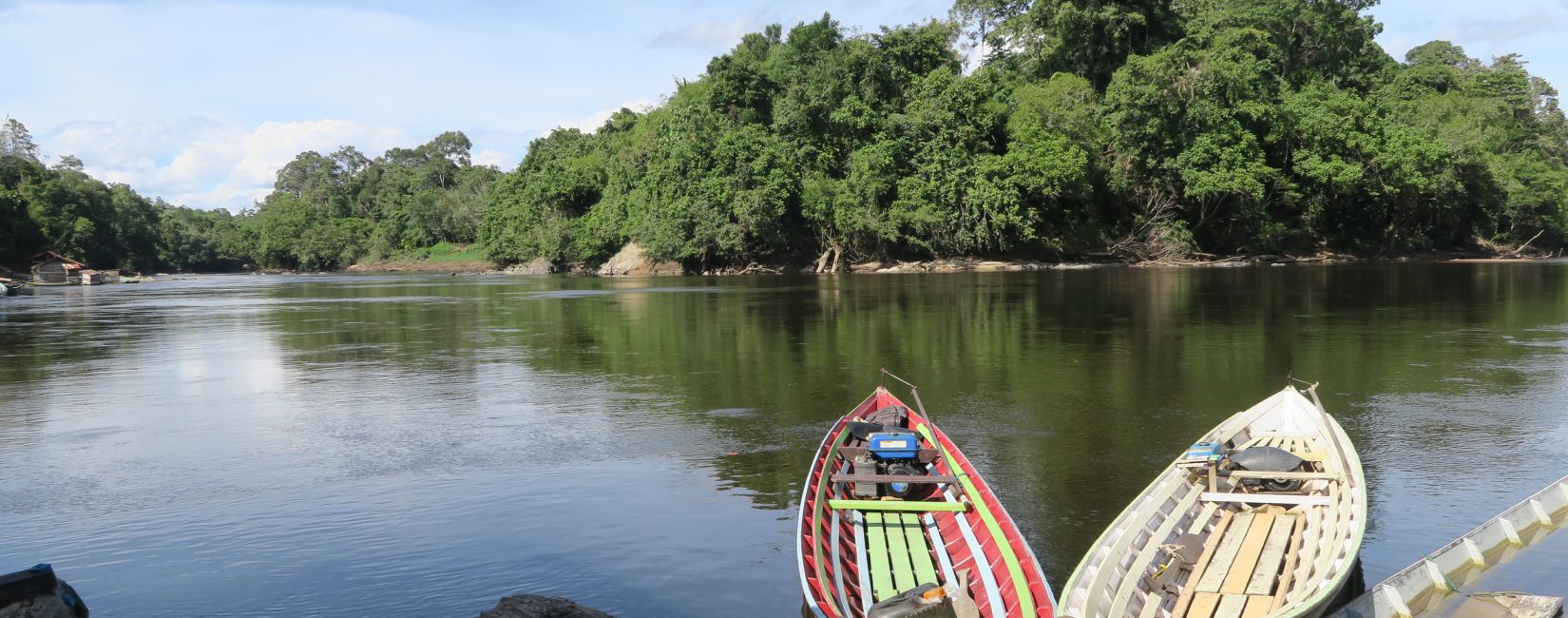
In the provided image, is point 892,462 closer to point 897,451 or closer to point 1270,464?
→ point 897,451

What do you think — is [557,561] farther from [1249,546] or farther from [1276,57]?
[1276,57]

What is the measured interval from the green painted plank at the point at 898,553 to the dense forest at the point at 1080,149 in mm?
60004

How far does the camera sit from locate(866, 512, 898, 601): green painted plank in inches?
314

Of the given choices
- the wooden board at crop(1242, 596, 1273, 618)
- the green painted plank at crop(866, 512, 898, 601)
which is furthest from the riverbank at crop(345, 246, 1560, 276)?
the wooden board at crop(1242, 596, 1273, 618)

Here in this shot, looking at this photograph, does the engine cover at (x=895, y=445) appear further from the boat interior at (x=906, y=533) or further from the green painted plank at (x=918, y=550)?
the green painted plank at (x=918, y=550)

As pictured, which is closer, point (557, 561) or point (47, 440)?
point (557, 561)

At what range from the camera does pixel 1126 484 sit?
12.1 meters

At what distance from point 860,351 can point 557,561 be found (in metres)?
15.5

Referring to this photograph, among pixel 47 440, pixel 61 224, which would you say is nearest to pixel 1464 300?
pixel 47 440

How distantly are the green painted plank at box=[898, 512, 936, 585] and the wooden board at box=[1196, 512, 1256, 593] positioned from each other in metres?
1.97

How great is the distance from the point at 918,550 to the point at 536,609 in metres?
3.22

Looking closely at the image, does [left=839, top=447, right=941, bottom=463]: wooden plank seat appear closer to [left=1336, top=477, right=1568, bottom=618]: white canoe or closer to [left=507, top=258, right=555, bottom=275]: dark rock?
[left=1336, top=477, right=1568, bottom=618]: white canoe

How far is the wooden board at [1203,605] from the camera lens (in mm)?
7137

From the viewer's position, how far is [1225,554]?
820 centimetres
